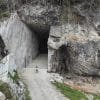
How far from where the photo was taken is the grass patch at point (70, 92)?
1767 centimetres

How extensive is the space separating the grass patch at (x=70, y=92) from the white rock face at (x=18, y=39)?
3.46 m

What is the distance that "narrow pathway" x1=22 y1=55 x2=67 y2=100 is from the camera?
1739 centimetres

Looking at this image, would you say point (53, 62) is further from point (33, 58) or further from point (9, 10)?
point (9, 10)

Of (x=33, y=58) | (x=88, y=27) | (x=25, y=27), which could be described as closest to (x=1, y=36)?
(x=25, y=27)

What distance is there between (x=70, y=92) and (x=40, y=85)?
1.77 meters

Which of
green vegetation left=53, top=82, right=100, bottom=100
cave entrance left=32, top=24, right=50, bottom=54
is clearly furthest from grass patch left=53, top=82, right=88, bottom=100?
cave entrance left=32, top=24, right=50, bottom=54

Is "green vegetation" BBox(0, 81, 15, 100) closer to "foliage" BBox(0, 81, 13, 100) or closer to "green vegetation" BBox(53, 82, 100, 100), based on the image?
"foliage" BBox(0, 81, 13, 100)

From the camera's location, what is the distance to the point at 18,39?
2142cm

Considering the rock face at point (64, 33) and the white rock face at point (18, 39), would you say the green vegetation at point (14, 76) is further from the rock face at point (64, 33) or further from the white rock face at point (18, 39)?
the rock face at point (64, 33)

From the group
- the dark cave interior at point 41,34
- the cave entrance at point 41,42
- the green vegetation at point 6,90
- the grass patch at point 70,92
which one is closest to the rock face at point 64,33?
the dark cave interior at point 41,34

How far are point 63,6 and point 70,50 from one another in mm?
2898

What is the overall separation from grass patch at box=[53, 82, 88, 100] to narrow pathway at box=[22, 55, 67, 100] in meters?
0.34

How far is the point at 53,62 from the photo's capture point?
69.2 feet

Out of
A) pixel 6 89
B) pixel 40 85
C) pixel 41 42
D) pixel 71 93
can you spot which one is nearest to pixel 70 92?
pixel 71 93
